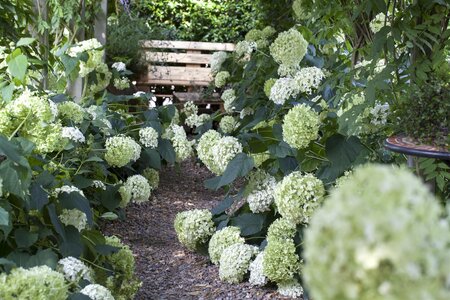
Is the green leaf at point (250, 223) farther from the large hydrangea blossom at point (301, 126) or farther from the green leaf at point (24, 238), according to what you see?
the green leaf at point (24, 238)

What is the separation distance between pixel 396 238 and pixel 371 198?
53mm

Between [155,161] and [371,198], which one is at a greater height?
[371,198]

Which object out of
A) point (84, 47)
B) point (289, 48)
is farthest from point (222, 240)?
point (84, 47)

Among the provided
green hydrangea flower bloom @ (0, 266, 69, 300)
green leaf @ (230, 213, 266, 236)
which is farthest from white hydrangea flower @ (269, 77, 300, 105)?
green hydrangea flower bloom @ (0, 266, 69, 300)

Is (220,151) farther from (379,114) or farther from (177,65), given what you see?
(177,65)

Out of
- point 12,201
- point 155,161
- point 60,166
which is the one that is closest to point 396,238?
point 12,201

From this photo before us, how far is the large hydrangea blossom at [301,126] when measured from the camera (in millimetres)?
2889

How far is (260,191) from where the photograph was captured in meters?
3.32

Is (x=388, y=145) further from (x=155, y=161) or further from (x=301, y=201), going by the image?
(x=155, y=161)

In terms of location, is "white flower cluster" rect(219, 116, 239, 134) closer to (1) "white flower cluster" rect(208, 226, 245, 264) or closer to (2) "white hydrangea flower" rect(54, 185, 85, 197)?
(1) "white flower cluster" rect(208, 226, 245, 264)

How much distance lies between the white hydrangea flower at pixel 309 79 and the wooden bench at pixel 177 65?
4694 millimetres

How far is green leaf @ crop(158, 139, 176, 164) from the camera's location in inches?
183

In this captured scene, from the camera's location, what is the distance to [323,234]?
64 cm

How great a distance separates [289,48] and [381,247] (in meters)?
3.11
